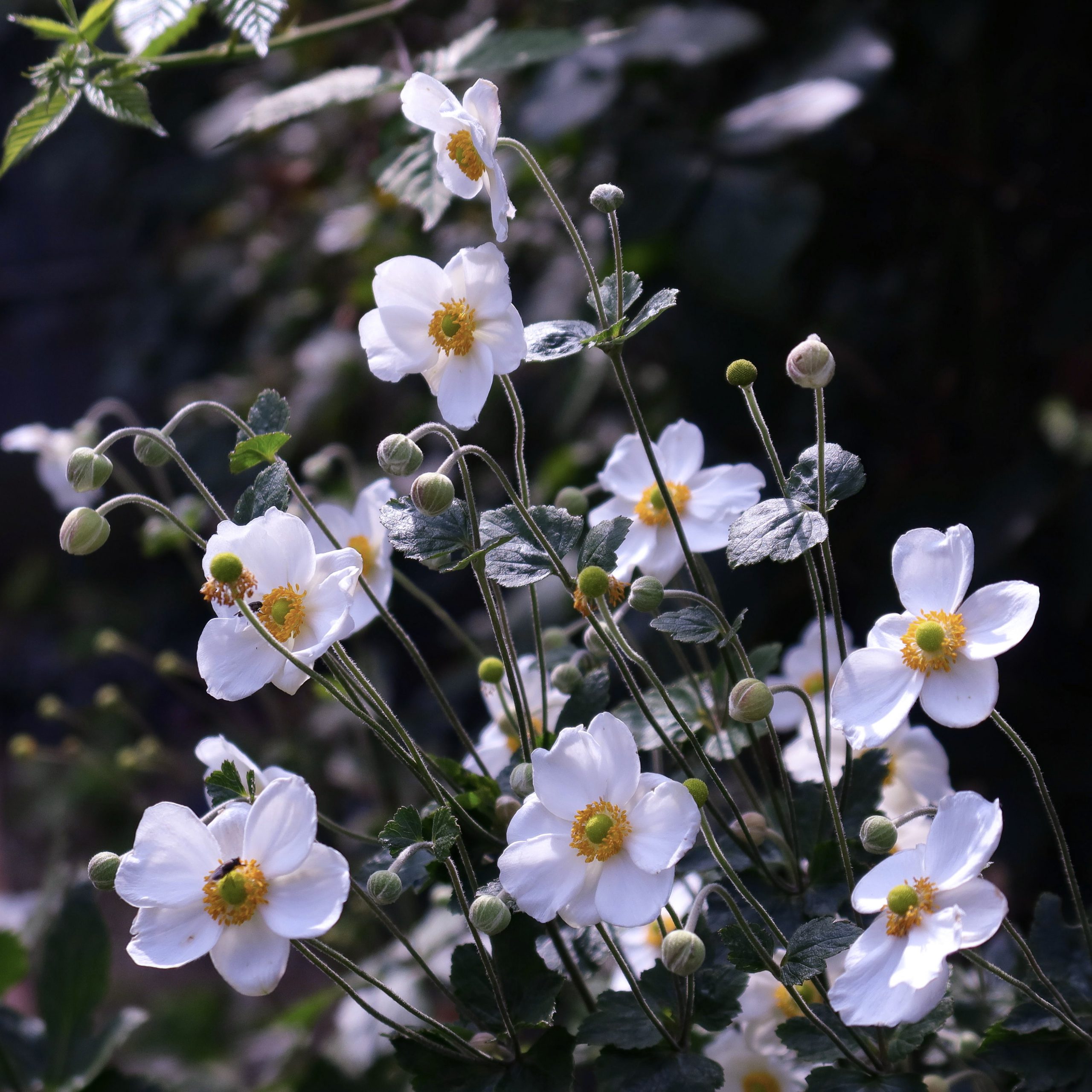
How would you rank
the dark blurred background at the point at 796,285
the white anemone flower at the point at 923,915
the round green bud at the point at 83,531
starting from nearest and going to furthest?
the white anemone flower at the point at 923,915
the round green bud at the point at 83,531
the dark blurred background at the point at 796,285

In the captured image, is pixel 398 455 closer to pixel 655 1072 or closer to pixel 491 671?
pixel 491 671

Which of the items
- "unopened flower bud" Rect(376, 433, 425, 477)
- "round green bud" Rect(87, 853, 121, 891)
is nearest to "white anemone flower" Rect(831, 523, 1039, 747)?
"unopened flower bud" Rect(376, 433, 425, 477)

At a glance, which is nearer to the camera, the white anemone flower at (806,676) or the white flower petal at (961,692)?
the white flower petal at (961,692)

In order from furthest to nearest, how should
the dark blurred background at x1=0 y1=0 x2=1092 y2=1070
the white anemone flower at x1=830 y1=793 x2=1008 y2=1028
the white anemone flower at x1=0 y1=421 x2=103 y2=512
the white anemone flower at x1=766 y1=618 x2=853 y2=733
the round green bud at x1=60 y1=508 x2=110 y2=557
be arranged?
1. the dark blurred background at x1=0 y1=0 x2=1092 y2=1070
2. the white anemone flower at x1=0 y1=421 x2=103 y2=512
3. the white anemone flower at x1=766 y1=618 x2=853 y2=733
4. the round green bud at x1=60 y1=508 x2=110 y2=557
5. the white anemone flower at x1=830 y1=793 x2=1008 y2=1028

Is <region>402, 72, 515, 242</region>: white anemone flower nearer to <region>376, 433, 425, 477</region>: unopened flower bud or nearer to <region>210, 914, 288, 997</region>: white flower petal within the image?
<region>376, 433, 425, 477</region>: unopened flower bud

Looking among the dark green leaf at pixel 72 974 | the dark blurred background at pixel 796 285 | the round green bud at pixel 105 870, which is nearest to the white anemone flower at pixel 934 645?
the round green bud at pixel 105 870

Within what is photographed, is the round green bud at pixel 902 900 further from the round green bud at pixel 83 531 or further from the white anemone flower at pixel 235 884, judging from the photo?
the round green bud at pixel 83 531
